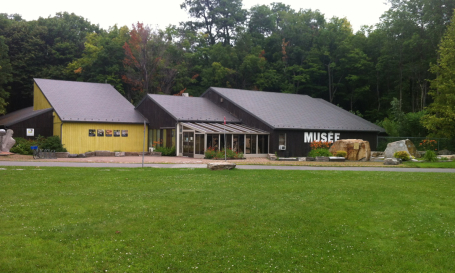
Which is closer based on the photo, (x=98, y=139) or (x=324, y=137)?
(x=98, y=139)

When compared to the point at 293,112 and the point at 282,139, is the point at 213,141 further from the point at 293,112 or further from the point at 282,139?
the point at 293,112

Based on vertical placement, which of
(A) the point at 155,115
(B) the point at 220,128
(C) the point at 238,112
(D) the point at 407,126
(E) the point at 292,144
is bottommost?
(E) the point at 292,144

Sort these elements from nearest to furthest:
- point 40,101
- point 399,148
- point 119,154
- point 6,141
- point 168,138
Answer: point 399,148
point 6,141
point 119,154
point 168,138
point 40,101

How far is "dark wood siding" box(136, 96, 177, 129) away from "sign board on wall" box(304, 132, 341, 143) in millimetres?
11210

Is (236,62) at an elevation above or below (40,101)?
above

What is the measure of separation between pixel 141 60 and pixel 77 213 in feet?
148

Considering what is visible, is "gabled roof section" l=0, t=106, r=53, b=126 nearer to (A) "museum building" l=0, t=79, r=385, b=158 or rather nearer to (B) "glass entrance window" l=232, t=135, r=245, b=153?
(A) "museum building" l=0, t=79, r=385, b=158

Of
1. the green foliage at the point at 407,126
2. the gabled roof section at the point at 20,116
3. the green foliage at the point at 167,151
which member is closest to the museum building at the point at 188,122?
the gabled roof section at the point at 20,116

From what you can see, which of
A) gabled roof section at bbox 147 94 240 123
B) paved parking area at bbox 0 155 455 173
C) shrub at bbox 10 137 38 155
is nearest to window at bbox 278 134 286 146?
gabled roof section at bbox 147 94 240 123

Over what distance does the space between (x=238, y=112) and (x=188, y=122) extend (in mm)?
5139

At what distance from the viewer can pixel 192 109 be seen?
37875 mm

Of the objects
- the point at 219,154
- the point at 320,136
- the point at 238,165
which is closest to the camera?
the point at 238,165

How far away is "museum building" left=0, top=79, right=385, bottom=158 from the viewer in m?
33.3

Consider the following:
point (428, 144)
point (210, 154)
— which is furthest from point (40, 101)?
point (428, 144)
